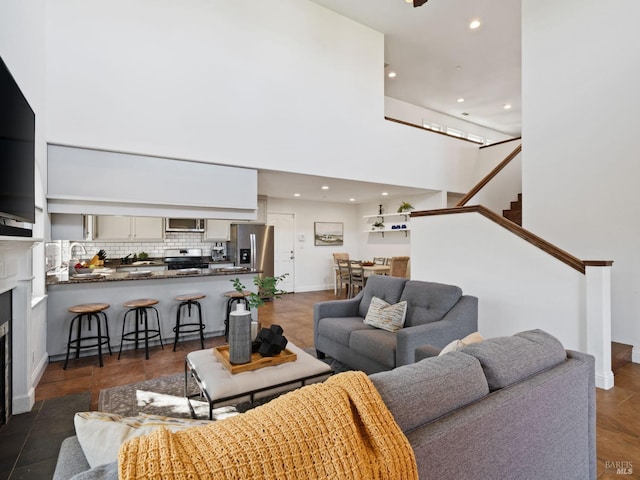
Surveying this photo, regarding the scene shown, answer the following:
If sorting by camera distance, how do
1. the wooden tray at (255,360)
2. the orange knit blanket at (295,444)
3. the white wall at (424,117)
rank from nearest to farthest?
the orange knit blanket at (295,444)
the wooden tray at (255,360)
the white wall at (424,117)

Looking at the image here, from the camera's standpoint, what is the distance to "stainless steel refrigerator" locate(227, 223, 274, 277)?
6.46 m

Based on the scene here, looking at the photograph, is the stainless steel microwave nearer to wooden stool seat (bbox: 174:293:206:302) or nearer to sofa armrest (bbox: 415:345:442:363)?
wooden stool seat (bbox: 174:293:206:302)

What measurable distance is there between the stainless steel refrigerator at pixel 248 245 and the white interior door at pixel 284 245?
1.22 m

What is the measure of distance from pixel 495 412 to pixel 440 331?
5.74 ft

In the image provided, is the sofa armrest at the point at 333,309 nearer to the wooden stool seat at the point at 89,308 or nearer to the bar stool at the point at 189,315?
the bar stool at the point at 189,315

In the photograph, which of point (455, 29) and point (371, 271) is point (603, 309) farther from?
point (455, 29)

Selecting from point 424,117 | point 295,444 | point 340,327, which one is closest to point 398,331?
point 340,327

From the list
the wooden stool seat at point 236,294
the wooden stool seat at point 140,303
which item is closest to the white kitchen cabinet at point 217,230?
the wooden stool seat at point 236,294

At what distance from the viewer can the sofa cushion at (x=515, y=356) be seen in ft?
4.05

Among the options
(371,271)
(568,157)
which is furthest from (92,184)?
(568,157)

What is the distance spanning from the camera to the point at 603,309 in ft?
9.67

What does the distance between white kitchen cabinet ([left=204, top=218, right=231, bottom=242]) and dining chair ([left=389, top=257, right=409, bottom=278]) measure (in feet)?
11.1

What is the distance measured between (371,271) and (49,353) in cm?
544

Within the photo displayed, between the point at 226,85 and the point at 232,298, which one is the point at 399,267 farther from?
the point at 226,85
